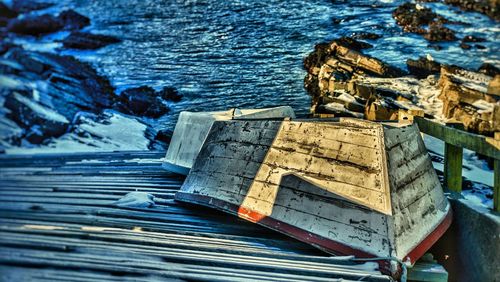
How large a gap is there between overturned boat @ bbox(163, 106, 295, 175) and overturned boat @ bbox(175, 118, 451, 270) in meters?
0.72

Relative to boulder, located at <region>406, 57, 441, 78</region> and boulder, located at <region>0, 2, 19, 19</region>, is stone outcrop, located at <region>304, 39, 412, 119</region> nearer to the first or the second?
boulder, located at <region>406, 57, 441, 78</region>

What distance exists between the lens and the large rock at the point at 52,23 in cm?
526

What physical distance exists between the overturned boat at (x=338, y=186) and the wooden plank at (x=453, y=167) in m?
0.47

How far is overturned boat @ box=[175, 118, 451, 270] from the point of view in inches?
82.0

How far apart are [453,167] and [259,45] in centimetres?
244

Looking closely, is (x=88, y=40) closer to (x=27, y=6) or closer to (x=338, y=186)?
(x=27, y=6)

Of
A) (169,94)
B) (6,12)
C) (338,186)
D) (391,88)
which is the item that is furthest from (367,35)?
(6,12)

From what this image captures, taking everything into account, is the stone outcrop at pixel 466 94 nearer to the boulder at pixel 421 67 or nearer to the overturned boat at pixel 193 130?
the boulder at pixel 421 67

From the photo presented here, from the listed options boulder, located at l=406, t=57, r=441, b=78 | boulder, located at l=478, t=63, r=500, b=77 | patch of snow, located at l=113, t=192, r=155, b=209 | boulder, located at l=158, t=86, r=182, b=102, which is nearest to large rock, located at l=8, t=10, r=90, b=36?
boulder, located at l=158, t=86, r=182, b=102

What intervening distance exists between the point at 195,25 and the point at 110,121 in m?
1.80

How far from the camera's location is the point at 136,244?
221cm

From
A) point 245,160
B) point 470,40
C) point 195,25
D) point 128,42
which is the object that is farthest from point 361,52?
point 128,42

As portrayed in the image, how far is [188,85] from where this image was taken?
493 cm

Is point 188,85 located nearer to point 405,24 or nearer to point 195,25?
point 195,25
